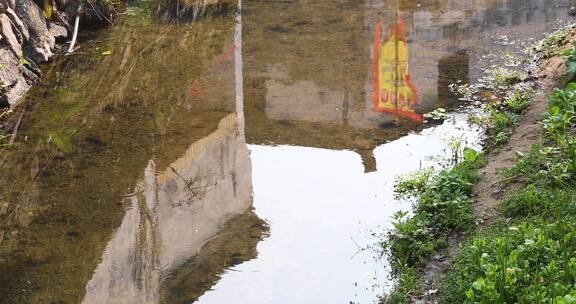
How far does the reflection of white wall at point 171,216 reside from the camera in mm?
6355

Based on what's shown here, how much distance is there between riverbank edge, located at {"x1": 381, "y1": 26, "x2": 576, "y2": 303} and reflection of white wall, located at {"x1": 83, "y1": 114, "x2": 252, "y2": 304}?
149 centimetres

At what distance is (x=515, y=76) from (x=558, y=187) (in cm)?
354

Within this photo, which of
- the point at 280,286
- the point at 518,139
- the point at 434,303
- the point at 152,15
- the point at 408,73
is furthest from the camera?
the point at 152,15

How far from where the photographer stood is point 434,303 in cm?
538

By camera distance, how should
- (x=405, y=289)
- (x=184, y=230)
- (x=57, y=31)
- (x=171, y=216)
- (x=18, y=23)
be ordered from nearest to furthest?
(x=405, y=289), (x=184, y=230), (x=171, y=216), (x=18, y=23), (x=57, y=31)

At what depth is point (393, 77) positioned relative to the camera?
10398mm

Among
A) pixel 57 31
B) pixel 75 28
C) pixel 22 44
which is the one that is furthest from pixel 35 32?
pixel 75 28

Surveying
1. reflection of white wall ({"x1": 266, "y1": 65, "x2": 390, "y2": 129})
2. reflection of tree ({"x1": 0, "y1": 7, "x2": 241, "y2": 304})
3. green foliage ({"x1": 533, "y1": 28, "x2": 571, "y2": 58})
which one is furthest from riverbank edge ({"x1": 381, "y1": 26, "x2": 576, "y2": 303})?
reflection of tree ({"x1": 0, "y1": 7, "x2": 241, "y2": 304})

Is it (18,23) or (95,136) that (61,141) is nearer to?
(95,136)

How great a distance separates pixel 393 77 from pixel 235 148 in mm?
2625

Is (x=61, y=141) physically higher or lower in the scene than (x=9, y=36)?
lower

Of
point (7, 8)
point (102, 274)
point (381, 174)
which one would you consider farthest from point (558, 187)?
point (7, 8)

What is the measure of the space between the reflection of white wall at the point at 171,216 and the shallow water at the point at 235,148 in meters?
0.02

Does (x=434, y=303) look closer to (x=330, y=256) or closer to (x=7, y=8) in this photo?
(x=330, y=256)
